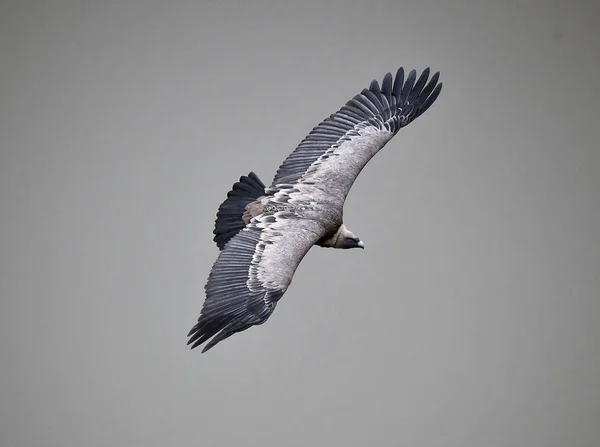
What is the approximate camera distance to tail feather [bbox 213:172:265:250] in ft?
32.0

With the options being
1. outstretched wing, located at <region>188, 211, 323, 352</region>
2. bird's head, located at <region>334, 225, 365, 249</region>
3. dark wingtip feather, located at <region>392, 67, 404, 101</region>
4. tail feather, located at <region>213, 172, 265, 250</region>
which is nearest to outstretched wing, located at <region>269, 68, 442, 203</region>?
dark wingtip feather, located at <region>392, 67, 404, 101</region>

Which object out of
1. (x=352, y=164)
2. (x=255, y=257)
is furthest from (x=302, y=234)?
(x=352, y=164)

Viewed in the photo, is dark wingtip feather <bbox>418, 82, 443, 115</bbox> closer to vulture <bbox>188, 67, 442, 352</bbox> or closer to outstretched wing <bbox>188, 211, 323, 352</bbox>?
vulture <bbox>188, 67, 442, 352</bbox>

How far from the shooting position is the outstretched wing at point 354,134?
10.3 metres

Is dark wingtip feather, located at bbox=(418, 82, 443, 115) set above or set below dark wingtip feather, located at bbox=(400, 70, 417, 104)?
below

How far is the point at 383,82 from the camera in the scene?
439 inches

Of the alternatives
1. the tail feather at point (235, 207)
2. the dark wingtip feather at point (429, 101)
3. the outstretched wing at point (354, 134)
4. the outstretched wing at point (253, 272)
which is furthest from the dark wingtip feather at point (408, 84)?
the outstretched wing at point (253, 272)

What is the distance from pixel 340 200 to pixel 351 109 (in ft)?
4.23

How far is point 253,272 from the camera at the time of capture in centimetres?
912

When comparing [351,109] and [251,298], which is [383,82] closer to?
[351,109]

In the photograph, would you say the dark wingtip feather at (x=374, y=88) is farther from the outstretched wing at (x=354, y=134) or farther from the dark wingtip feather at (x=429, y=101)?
the dark wingtip feather at (x=429, y=101)

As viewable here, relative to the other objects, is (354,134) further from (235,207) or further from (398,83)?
(235,207)

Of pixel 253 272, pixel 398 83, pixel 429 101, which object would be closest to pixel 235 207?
pixel 253 272

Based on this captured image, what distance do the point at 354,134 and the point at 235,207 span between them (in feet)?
5.19
